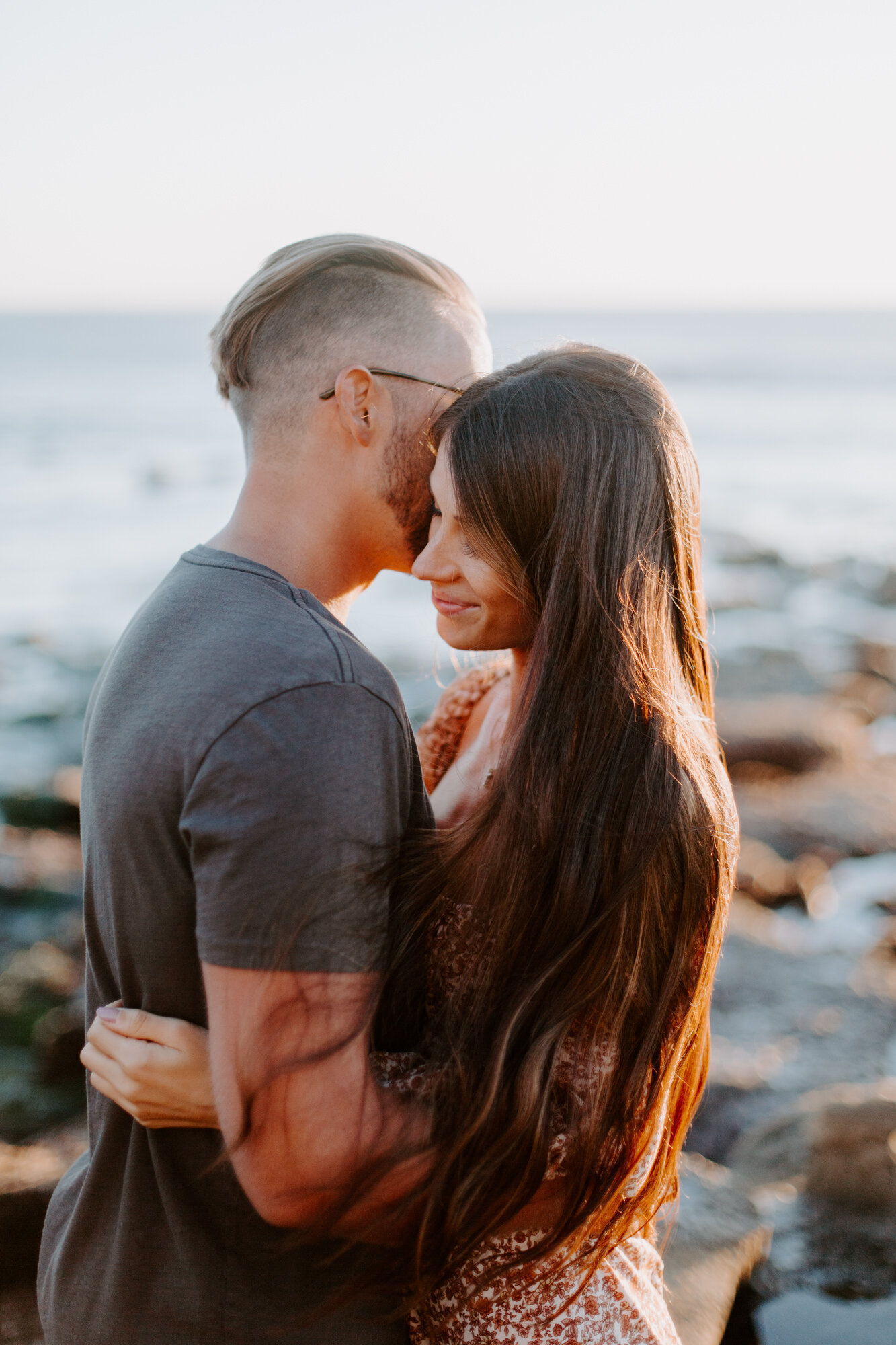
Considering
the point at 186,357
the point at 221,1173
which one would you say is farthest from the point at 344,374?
the point at 186,357

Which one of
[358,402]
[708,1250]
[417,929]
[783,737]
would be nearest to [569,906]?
[417,929]

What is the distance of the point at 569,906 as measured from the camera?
1860 millimetres

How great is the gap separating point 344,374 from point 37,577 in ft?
55.1

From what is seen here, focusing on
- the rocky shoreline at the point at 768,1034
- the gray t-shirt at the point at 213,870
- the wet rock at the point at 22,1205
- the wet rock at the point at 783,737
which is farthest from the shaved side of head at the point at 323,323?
the wet rock at the point at 783,737

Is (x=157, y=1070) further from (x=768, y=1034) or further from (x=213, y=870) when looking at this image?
(x=768, y=1034)

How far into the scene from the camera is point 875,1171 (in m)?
3.86

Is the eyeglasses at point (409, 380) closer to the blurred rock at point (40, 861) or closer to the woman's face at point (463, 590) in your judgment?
the woman's face at point (463, 590)

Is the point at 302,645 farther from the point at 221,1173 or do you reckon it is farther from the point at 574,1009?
the point at 221,1173

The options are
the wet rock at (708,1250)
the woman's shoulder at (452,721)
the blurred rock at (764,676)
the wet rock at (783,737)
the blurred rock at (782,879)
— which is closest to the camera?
the wet rock at (708,1250)

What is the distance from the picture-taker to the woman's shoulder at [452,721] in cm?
318

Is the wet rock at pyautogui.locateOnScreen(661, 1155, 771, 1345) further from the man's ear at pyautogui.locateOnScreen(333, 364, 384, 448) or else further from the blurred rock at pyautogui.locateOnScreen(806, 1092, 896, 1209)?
the man's ear at pyautogui.locateOnScreen(333, 364, 384, 448)

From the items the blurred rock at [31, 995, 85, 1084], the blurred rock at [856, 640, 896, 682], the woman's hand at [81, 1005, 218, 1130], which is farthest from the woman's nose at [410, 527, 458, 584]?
the blurred rock at [856, 640, 896, 682]

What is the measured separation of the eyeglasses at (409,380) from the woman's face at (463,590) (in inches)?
9.6

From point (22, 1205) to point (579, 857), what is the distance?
275cm
